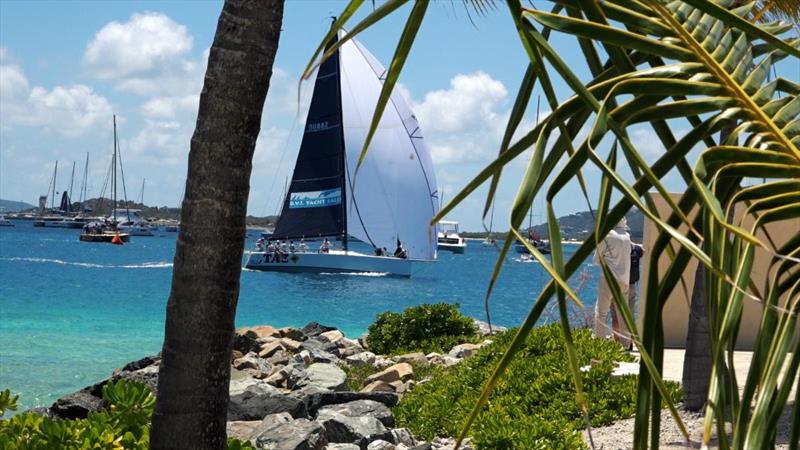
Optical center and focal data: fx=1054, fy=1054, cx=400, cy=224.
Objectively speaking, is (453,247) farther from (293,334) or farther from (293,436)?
(293,436)

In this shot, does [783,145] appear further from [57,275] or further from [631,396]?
[57,275]

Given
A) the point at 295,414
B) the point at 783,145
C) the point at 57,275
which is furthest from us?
the point at 57,275

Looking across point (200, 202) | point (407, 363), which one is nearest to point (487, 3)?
point (200, 202)

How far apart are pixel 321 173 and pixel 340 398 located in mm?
37256

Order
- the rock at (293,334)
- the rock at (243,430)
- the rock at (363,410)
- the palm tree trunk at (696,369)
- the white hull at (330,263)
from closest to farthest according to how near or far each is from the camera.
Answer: the palm tree trunk at (696,369) → the rock at (243,430) → the rock at (363,410) → the rock at (293,334) → the white hull at (330,263)

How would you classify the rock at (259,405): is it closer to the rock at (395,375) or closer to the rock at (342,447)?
the rock at (342,447)

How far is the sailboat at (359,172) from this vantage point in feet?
151

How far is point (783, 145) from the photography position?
214 cm

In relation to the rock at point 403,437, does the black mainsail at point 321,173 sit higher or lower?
higher

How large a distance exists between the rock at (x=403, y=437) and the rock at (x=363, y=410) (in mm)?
519

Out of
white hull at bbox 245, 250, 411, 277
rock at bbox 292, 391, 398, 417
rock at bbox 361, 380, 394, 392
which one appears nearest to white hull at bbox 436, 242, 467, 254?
white hull at bbox 245, 250, 411, 277

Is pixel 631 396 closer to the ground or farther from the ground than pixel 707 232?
closer to the ground

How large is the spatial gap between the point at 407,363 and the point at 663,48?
12523 millimetres

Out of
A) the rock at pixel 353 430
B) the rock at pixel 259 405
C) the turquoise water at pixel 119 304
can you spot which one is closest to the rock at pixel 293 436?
the rock at pixel 353 430
